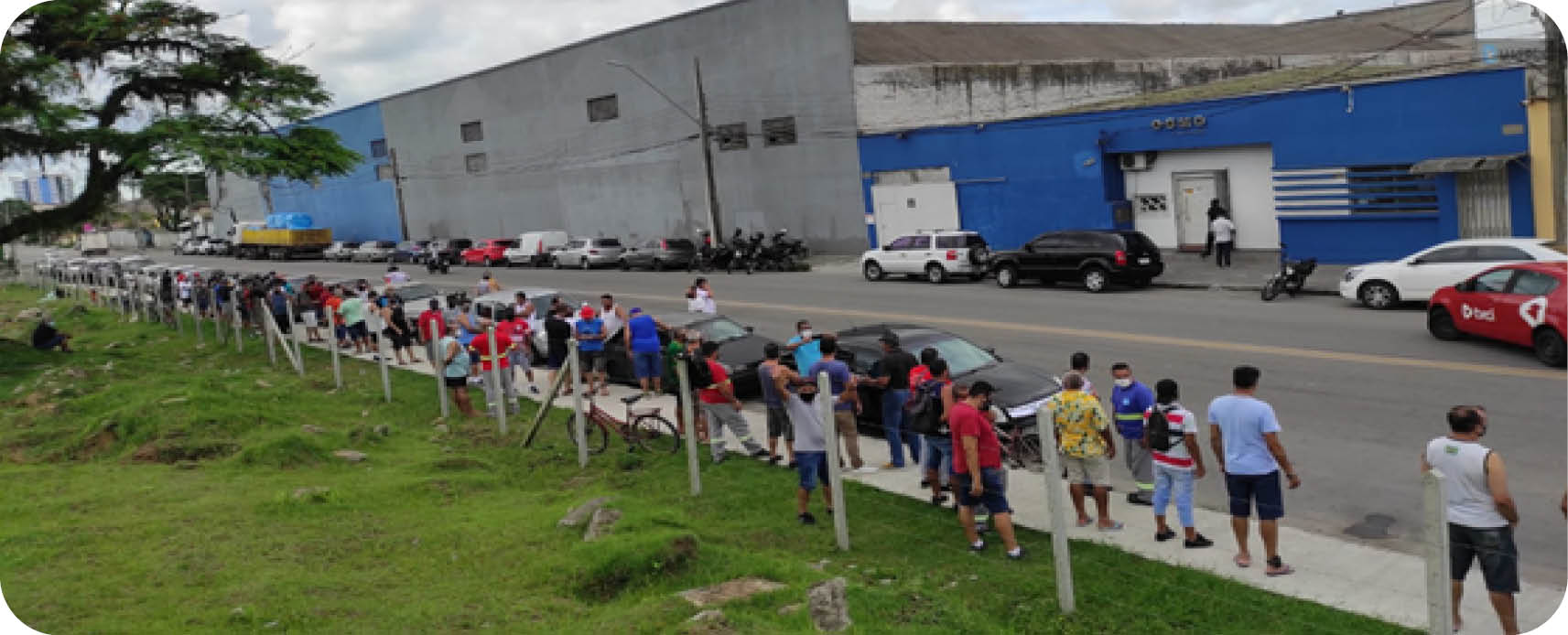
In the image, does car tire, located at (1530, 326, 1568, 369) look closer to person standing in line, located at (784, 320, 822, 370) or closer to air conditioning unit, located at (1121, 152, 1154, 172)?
person standing in line, located at (784, 320, 822, 370)

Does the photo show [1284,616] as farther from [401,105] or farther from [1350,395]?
[401,105]

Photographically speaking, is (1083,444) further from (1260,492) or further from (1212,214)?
(1212,214)

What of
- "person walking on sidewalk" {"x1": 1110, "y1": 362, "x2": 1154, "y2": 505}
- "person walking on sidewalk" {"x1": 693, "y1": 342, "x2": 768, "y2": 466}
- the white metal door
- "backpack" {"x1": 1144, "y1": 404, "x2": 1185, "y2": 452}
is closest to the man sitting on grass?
"person walking on sidewalk" {"x1": 693, "y1": 342, "x2": 768, "y2": 466}

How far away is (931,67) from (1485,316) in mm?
28419

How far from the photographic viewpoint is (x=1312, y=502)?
396 inches

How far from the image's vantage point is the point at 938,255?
102ft

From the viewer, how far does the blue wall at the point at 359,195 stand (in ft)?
241

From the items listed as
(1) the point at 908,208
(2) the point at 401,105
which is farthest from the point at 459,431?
(2) the point at 401,105

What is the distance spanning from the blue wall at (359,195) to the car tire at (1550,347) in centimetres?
6578

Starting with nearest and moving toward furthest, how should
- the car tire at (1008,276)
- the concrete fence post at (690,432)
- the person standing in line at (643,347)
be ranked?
the concrete fence post at (690,432)
the person standing in line at (643,347)
the car tire at (1008,276)

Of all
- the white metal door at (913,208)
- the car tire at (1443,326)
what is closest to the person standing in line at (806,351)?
the car tire at (1443,326)

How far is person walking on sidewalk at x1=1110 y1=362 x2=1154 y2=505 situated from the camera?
9.79 meters

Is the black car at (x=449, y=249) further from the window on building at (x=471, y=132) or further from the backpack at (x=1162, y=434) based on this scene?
the backpack at (x=1162, y=434)

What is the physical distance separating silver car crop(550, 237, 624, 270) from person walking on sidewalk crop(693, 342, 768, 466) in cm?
3485
